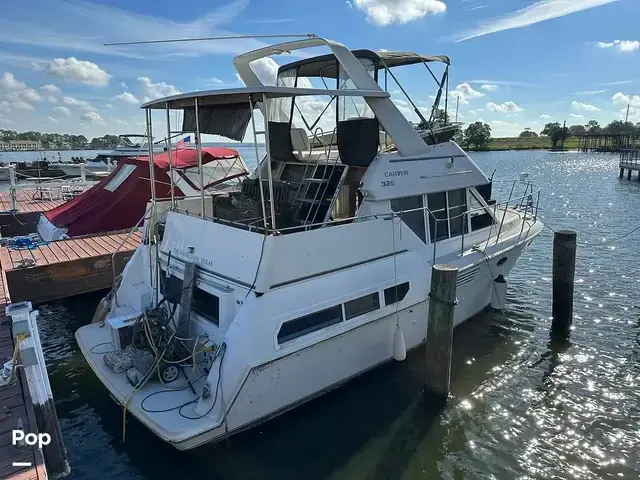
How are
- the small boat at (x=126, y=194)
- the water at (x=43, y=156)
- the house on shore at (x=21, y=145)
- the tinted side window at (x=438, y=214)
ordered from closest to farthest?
the tinted side window at (x=438, y=214) → the small boat at (x=126, y=194) → the water at (x=43, y=156) → the house on shore at (x=21, y=145)

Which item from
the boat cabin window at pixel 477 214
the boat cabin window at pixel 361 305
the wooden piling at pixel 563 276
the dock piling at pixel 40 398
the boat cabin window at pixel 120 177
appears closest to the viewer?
the dock piling at pixel 40 398

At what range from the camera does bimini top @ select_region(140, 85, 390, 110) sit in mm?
4676

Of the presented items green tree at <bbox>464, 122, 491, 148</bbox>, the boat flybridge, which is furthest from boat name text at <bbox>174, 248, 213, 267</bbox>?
green tree at <bbox>464, 122, 491, 148</bbox>

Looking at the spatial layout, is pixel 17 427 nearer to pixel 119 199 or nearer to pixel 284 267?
pixel 284 267

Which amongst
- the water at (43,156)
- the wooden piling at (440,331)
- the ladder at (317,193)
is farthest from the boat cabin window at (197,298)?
the water at (43,156)

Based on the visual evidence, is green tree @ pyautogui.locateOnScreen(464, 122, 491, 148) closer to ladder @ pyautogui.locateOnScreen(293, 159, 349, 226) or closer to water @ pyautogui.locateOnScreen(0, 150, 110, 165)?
ladder @ pyautogui.locateOnScreen(293, 159, 349, 226)

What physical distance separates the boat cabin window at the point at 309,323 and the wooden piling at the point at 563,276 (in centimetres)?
495

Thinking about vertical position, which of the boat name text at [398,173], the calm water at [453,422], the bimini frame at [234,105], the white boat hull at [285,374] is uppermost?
the bimini frame at [234,105]

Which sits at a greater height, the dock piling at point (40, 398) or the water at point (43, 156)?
the water at point (43, 156)

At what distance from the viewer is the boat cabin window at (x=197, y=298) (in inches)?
234

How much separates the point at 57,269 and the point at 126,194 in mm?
4585

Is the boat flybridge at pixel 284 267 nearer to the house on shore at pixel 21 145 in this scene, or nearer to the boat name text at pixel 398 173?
the boat name text at pixel 398 173

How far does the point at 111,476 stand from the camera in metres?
5.18

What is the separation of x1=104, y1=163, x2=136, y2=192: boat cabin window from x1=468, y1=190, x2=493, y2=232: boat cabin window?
1019cm
